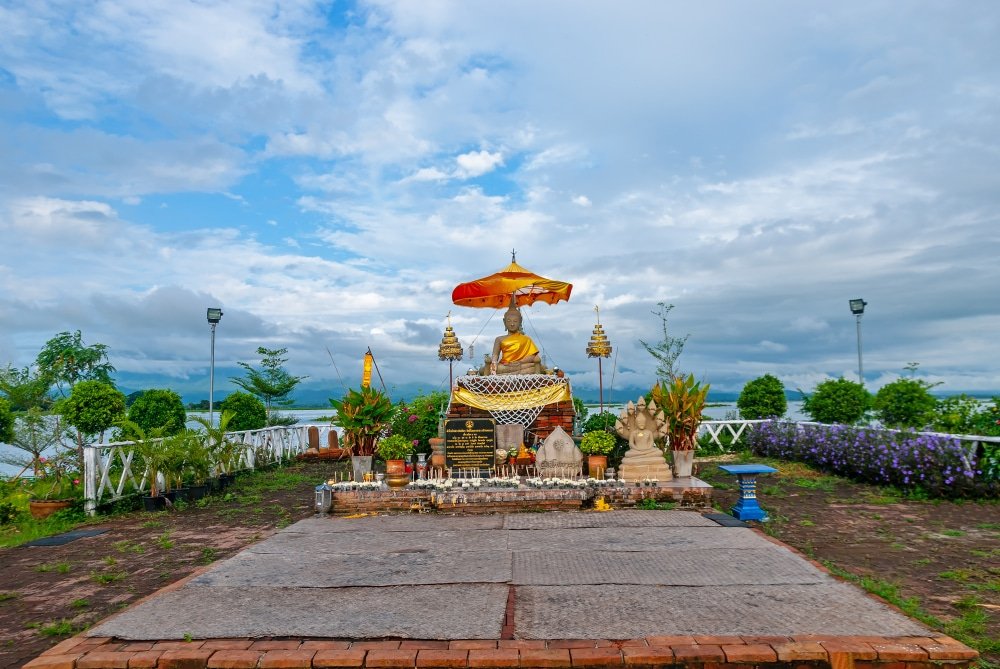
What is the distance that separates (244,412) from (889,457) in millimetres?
15302

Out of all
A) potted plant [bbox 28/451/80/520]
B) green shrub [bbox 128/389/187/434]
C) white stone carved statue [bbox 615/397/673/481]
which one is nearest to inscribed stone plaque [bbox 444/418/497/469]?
white stone carved statue [bbox 615/397/673/481]

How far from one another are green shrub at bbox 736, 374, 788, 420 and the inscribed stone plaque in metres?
9.88

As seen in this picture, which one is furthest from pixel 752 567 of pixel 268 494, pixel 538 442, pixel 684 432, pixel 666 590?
pixel 268 494

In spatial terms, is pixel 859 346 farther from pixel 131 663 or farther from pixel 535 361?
pixel 131 663

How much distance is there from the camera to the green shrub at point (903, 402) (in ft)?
45.2

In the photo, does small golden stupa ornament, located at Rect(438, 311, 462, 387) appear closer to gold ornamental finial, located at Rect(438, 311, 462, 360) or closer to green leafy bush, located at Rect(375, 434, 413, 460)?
gold ornamental finial, located at Rect(438, 311, 462, 360)

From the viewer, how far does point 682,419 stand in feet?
34.5

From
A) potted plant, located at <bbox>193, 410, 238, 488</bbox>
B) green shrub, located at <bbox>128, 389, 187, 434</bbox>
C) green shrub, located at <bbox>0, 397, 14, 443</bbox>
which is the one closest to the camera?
potted plant, located at <bbox>193, 410, 238, 488</bbox>

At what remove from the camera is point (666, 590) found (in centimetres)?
520

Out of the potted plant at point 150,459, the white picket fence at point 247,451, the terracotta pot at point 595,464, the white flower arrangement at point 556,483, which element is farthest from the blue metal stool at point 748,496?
the potted plant at point 150,459

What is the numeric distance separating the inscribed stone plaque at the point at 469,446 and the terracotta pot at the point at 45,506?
5761 mm

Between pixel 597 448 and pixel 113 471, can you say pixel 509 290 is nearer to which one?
pixel 597 448

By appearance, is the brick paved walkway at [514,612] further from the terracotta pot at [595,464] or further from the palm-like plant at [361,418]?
the palm-like plant at [361,418]

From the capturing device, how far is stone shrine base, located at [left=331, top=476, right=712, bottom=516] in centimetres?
913
